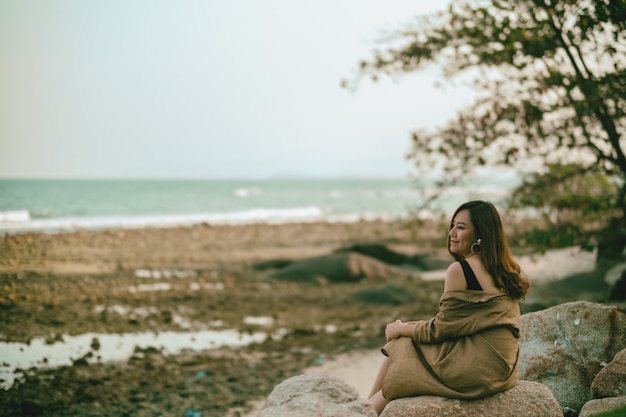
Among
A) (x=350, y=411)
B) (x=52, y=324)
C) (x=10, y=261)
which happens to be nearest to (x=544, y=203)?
(x=350, y=411)

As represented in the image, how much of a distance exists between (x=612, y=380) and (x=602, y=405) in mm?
435

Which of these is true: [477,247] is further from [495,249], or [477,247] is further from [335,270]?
[335,270]

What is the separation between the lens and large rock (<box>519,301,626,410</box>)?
227 inches

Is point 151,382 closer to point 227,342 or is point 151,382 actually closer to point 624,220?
point 227,342

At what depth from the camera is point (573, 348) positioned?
5.86 metres

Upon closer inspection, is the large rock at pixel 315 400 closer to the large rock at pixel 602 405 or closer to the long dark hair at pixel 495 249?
the long dark hair at pixel 495 249

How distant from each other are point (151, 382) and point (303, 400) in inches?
190

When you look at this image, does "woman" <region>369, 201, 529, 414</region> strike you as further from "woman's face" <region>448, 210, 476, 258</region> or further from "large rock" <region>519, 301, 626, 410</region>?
"large rock" <region>519, 301, 626, 410</region>

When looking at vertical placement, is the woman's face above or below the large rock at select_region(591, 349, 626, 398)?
above

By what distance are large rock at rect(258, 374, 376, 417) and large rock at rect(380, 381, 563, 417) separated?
28 cm

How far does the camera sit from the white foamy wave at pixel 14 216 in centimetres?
3772

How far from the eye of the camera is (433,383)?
4824mm

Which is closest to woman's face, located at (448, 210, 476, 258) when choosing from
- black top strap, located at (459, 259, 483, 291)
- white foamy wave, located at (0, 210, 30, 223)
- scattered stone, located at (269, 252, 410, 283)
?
black top strap, located at (459, 259, 483, 291)

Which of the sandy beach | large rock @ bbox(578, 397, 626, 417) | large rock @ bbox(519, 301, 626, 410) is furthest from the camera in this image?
the sandy beach
